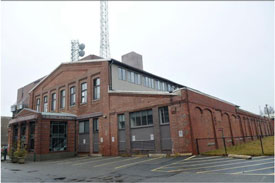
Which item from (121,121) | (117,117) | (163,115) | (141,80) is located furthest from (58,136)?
(163,115)

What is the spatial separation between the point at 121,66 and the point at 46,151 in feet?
38.4

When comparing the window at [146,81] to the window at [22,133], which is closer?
the window at [22,133]

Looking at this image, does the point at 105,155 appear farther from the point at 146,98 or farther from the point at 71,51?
the point at 71,51

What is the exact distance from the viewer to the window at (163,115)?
17156 mm

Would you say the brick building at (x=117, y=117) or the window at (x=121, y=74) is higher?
the window at (x=121, y=74)

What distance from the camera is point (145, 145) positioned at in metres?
18.2

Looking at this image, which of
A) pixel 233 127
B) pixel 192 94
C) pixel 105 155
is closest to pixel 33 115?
pixel 105 155

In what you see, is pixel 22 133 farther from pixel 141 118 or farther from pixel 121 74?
pixel 141 118

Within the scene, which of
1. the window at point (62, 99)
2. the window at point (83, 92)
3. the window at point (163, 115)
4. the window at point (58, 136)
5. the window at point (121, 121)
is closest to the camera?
the window at point (163, 115)

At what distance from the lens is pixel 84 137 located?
23531mm

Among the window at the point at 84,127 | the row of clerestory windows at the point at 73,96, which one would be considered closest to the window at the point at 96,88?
the row of clerestory windows at the point at 73,96

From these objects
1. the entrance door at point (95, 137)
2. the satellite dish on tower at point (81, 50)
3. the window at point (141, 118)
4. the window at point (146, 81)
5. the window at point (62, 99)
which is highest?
the satellite dish on tower at point (81, 50)

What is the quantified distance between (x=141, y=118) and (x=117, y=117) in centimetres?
293

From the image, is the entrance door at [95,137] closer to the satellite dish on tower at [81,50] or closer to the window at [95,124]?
the window at [95,124]
